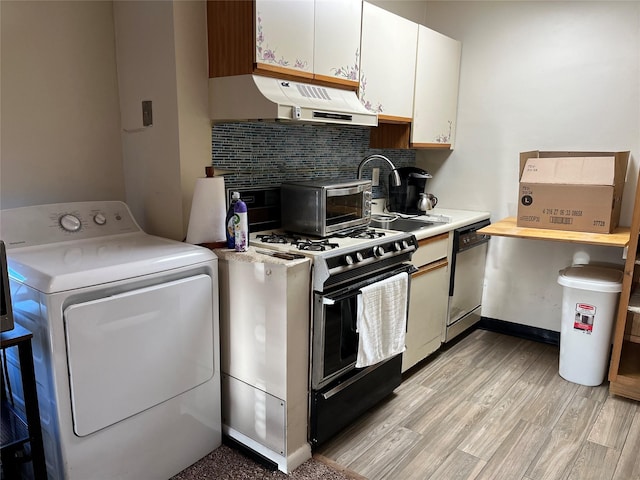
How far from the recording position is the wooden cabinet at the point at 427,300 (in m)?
2.59

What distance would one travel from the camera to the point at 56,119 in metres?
2.03

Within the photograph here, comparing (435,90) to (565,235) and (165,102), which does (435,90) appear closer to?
(565,235)

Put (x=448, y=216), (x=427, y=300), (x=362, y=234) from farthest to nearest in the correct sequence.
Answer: (x=448, y=216), (x=427, y=300), (x=362, y=234)

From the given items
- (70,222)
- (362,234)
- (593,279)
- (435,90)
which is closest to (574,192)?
(593,279)

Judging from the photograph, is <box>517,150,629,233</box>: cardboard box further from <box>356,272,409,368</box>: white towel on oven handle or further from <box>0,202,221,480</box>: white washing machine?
<box>0,202,221,480</box>: white washing machine

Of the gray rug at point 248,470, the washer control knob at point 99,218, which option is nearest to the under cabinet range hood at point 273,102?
the washer control knob at point 99,218

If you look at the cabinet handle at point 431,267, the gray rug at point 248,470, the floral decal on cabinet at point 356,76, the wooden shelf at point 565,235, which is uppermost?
the floral decal on cabinet at point 356,76

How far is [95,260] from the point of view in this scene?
167 centimetres

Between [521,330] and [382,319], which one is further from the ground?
[382,319]

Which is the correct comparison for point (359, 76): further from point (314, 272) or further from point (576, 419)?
point (576, 419)

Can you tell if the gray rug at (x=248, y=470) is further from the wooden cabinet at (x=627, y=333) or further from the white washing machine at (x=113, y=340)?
the wooden cabinet at (x=627, y=333)

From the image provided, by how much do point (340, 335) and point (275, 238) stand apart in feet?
1.84

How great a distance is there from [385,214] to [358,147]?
510mm

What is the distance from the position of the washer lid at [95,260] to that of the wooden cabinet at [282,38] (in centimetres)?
81
